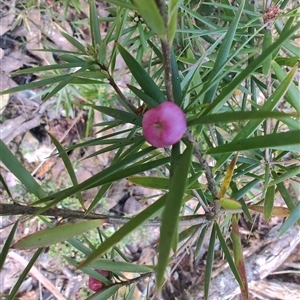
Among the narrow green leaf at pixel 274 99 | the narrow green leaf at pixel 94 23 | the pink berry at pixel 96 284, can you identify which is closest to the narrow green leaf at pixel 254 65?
the narrow green leaf at pixel 274 99

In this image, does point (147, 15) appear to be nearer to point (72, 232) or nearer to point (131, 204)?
point (72, 232)

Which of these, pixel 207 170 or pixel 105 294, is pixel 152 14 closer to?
pixel 207 170

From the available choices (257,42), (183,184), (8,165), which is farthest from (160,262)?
(257,42)

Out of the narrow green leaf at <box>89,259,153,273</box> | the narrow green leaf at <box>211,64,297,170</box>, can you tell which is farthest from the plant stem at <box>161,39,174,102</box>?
the narrow green leaf at <box>89,259,153,273</box>

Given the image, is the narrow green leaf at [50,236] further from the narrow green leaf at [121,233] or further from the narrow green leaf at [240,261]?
the narrow green leaf at [240,261]

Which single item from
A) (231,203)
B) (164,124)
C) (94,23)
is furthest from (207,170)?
(94,23)

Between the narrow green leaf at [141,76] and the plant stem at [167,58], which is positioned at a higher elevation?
the narrow green leaf at [141,76]
